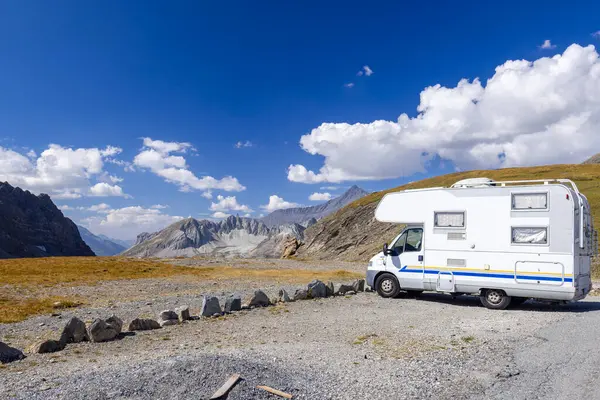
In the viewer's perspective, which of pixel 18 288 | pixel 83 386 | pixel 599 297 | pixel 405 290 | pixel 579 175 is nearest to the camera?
pixel 83 386

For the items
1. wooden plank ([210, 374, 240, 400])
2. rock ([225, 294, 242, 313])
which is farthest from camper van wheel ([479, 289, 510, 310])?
wooden plank ([210, 374, 240, 400])

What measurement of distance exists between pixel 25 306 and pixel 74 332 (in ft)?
27.1

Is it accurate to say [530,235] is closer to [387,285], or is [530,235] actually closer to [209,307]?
[387,285]

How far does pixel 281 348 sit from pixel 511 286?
9.82 metres

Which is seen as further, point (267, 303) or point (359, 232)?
point (359, 232)

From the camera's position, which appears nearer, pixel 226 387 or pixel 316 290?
pixel 226 387

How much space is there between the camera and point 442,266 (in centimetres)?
1711

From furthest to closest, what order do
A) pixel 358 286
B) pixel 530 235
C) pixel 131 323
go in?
pixel 358 286 < pixel 530 235 < pixel 131 323

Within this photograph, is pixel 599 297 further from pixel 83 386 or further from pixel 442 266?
pixel 83 386

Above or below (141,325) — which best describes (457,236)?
above

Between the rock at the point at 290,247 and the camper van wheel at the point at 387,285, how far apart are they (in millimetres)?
56020

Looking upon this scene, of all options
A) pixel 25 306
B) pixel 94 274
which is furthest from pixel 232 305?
pixel 94 274

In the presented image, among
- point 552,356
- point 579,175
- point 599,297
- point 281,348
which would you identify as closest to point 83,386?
point 281,348

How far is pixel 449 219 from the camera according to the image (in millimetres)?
17188
